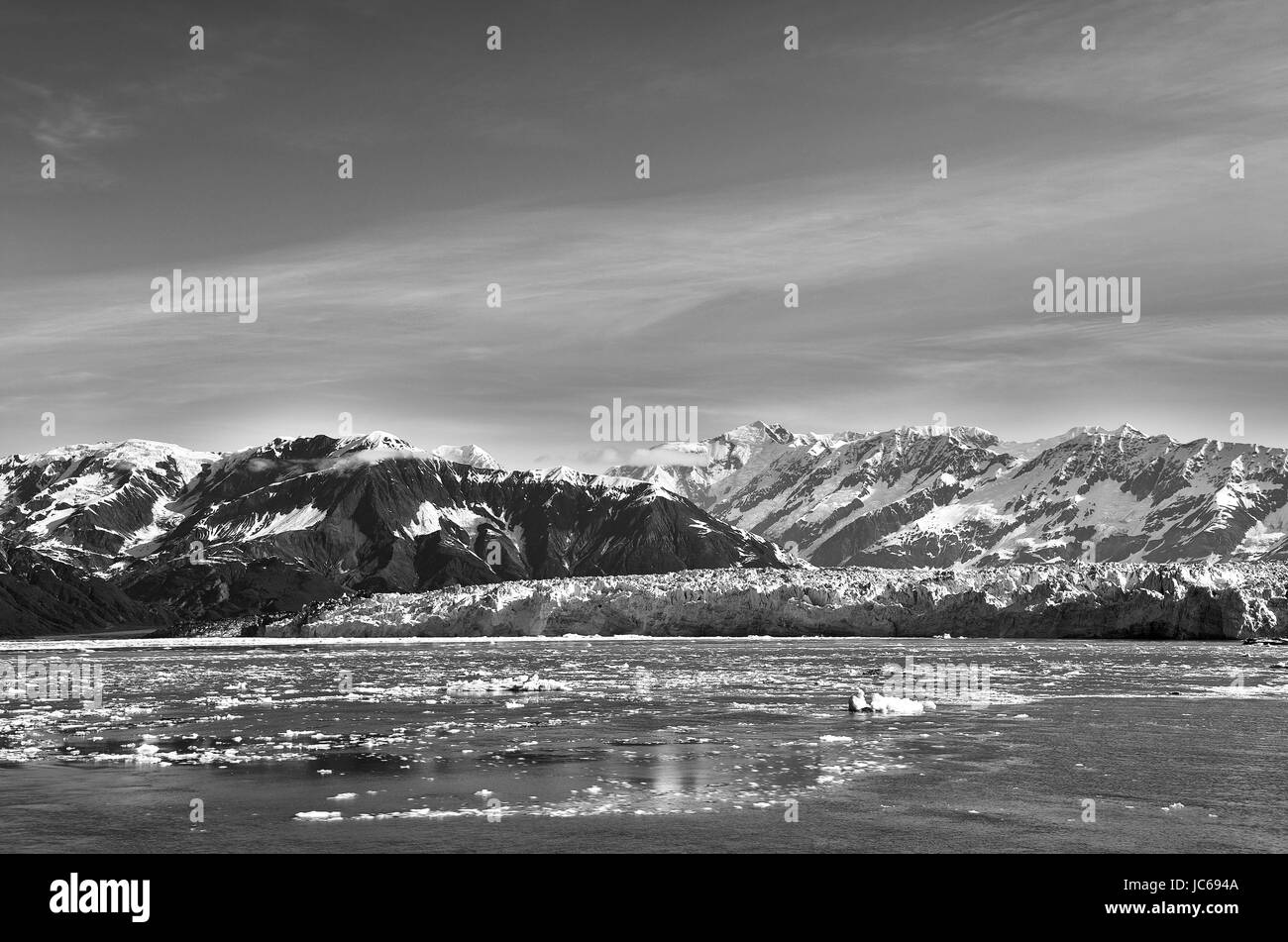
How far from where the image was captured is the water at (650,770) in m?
18.1

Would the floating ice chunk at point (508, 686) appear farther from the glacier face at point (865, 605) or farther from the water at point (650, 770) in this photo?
the glacier face at point (865, 605)

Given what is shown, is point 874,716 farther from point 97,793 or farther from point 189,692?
point 189,692

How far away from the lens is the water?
1811cm

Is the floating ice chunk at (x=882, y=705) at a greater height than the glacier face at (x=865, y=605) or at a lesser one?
greater

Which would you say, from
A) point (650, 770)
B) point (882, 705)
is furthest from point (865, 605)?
point (650, 770)

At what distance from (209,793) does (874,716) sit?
21.2 metres

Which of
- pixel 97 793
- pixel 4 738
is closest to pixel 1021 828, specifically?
pixel 97 793

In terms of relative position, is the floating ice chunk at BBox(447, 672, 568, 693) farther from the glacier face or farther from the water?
the glacier face

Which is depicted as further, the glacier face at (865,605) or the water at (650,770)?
the glacier face at (865,605)

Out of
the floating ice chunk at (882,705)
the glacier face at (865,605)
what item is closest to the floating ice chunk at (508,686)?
the floating ice chunk at (882,705)

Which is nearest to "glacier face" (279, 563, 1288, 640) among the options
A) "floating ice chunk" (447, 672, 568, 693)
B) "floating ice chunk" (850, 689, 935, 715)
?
"floating ice chunk" (447, 672, 568, 693)

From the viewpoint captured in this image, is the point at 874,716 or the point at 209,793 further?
the point at 874,716
